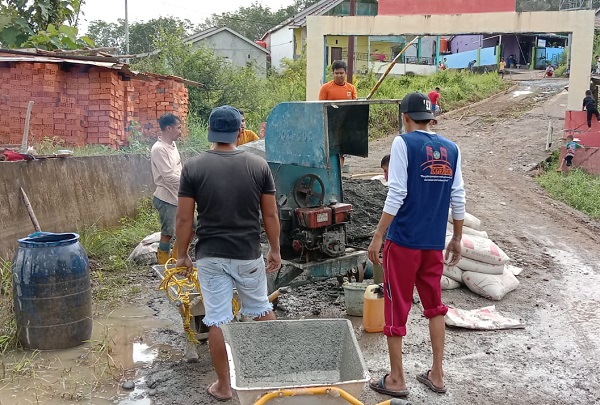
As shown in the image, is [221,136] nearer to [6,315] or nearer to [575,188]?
[6,315]

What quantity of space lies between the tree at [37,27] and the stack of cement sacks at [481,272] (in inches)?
368

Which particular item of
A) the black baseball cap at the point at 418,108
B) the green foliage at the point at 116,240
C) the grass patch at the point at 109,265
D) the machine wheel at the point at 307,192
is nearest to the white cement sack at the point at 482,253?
the machine wheel at the point at 307,192

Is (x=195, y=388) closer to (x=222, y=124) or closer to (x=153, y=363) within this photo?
(x=153, y=363)

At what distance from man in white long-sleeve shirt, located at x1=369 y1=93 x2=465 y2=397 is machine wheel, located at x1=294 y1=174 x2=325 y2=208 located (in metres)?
1.77

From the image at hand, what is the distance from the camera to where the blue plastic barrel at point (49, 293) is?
4793 millimetres

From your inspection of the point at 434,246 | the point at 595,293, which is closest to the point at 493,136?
the point at 595,293

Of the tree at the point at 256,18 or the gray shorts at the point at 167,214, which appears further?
the tree at the point at 256,18

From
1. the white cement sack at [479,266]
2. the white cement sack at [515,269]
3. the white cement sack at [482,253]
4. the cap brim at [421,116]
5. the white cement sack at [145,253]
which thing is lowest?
the white cement sack at [515,269]

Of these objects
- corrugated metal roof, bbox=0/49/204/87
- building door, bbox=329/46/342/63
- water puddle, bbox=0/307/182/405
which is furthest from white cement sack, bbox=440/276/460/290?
building door, bbox=329/46/342/63

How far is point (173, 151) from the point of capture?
6.59m

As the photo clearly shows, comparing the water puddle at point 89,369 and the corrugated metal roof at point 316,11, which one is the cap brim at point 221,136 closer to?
the water puddle at point 89,369

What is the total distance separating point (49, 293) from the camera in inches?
190

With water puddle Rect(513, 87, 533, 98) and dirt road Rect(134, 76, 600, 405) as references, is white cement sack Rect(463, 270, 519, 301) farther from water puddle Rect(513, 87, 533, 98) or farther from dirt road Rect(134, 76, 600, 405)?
water puddle Rect(513, 87, 533, 98)

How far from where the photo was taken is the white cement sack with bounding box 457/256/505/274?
6258mm
